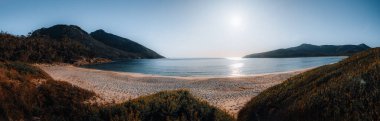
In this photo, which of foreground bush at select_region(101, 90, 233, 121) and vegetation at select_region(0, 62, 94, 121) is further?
vegetation at select_region(0, 62, 94, 121)

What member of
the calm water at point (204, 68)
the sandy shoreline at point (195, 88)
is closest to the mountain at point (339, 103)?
the sandy shoreline at point (195, 88)

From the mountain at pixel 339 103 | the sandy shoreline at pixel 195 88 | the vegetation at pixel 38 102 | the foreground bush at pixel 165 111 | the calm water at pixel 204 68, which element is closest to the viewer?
the mountain at pixel 339 103

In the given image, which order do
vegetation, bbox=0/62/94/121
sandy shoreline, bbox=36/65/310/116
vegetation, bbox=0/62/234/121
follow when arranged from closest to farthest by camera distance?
vegetation, bbox=0/62/234/121
vegetation, bbox=0/62/94/121
sandy shoreline, bbox=36/65/310/116

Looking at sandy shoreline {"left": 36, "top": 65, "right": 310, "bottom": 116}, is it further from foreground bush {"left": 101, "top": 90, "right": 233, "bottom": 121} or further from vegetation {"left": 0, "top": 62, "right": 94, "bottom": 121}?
foreground bush {"left": 101, "top": 90, "right": 233, "bottom": 121}

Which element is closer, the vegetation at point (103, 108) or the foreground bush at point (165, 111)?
the foreground bush at point (165, 111)

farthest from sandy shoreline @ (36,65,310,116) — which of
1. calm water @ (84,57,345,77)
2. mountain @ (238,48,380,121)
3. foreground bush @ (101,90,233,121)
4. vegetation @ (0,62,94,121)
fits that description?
calm water @ (84,57,345,77)

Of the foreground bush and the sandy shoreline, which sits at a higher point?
the foreground bush

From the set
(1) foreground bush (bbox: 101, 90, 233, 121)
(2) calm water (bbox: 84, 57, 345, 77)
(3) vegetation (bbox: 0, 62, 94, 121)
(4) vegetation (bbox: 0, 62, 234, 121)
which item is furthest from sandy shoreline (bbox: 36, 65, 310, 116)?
(2) calm water (bbox: 84, 57, 345, 77)

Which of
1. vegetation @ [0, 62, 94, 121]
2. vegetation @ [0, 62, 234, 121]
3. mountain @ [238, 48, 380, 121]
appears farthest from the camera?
vegetation @ [0, 62, 94, 121]

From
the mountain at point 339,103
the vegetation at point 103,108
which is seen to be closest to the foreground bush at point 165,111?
the vegetation at point 103,108

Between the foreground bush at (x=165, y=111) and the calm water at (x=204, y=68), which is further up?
the foreground bush at (x=165, y=111)

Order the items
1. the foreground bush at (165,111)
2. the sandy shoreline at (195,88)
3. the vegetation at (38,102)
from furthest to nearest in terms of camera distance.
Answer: the sandy shoreline at (195,88)
the vegetation at (38,102)
the foreground bush at (165,111)

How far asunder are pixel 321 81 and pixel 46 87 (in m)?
13.2

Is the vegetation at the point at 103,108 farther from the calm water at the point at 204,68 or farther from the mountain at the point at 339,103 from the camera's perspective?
the calm water at the point at 204,68
